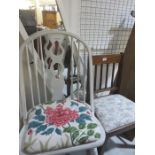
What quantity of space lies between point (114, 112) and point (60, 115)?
1.32 ft

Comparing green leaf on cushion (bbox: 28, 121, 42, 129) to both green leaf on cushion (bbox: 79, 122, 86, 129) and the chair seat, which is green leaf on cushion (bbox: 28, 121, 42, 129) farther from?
the chair seat

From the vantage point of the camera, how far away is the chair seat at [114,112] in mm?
1076

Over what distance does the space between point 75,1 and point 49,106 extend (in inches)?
32.8

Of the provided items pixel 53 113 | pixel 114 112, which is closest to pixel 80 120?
pixel 53 113

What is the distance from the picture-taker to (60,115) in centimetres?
93

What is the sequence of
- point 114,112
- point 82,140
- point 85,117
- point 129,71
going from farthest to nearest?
point 129,71 → point 114,112 → point 85,117 → point 82,140

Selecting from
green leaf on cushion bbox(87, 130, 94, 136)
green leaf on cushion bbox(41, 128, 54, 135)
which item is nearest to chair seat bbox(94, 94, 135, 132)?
green leaf on cushion bbox(87, 130, 94, 136)

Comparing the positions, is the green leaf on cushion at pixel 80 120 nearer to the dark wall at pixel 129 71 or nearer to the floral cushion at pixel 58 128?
the floral cushion at pixel 58 128

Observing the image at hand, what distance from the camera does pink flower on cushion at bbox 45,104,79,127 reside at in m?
0.88

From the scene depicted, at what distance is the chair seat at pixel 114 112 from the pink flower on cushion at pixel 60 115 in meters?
0.25

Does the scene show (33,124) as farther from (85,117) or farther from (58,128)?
(85,117)

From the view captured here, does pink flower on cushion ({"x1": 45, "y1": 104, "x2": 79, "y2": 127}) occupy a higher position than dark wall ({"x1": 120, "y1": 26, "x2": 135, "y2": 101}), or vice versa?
dark wall ({"x1": 120, "y1": 26, "x2": 135, "y2": 101})

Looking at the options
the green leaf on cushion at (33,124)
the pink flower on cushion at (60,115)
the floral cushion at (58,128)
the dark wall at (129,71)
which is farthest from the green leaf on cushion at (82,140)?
the dark wall at (129,71)

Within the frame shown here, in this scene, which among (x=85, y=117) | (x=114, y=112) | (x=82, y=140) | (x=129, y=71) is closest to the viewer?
(x=82, y=140)
